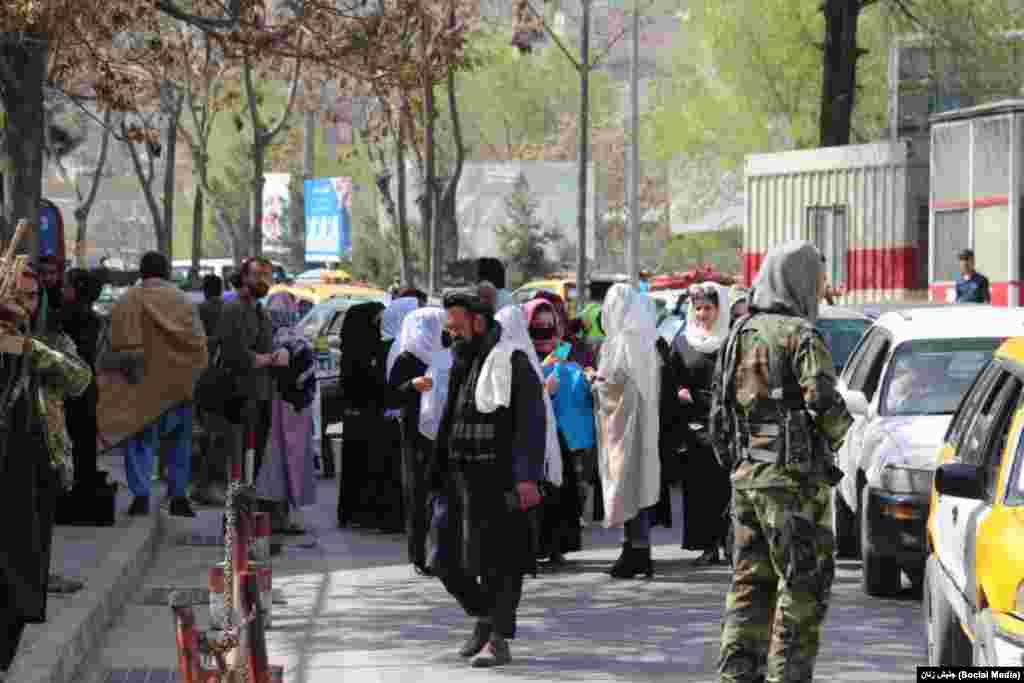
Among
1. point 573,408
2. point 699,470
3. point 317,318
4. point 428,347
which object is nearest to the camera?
point 428,347

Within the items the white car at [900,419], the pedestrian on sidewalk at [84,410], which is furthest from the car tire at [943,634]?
the pedestrian on sidewalk at [84,410]

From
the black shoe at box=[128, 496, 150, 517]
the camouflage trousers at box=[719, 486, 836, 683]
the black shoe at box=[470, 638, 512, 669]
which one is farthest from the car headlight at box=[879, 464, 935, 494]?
the black shoe at box=[128, 496, 150, 517]

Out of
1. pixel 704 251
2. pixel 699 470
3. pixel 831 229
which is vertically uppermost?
pixel 704 251

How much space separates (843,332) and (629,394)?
6.38 meters

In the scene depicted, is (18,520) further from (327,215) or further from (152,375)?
(327,215)

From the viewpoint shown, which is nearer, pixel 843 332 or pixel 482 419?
pixel 482 419

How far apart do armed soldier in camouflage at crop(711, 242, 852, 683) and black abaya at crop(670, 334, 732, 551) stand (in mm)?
5476

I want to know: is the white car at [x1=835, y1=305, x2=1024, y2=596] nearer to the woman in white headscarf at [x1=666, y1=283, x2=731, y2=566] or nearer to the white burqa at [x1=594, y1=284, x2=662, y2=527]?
the woman in white headscarf at [x1=666, y1=283, x2=731, y2=566]

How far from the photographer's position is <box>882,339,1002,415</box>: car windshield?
13.0 metres

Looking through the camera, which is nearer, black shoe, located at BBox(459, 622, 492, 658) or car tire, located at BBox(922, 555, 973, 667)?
car tire, located at BBox(922, 555, 973, 667)

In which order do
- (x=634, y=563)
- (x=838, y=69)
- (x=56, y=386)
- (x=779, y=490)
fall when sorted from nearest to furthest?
(x=779, y=490)
(x=56, y=386)
(x=634, y=563)
(x=838, y=69)

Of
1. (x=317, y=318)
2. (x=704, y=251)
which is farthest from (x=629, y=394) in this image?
(x=704, y=251)

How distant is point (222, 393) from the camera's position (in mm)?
15734

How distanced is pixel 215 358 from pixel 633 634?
536cm
